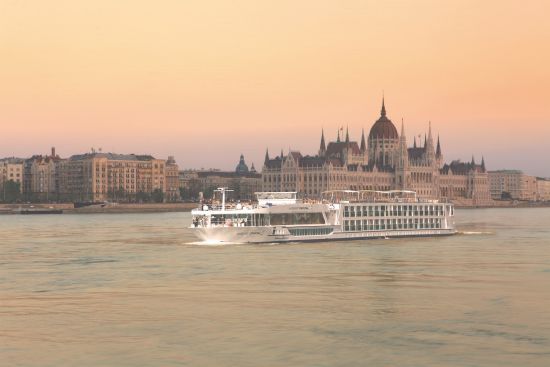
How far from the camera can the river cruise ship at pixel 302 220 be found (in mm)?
60906

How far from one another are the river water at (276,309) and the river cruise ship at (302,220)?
5.19 m

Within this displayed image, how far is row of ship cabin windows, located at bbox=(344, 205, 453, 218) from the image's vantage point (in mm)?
67125

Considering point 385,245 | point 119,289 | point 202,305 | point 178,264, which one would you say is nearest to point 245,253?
point 178,264

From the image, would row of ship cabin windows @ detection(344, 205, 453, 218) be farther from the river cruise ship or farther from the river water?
the river water

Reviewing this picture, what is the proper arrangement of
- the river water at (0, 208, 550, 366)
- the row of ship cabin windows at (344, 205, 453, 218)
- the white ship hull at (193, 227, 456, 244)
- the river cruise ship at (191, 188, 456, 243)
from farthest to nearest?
the row of ship cabin windows at (344, 205, 453, 218) → the river cruise ship at (191, 188, 456, 243) → the white ship hull at (193, 227, 456, 244) → the river water at (0, 208, 550, 366)

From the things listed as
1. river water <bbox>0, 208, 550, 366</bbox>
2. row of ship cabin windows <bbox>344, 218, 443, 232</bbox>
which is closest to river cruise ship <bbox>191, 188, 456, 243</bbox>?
row of ship cabin windows <bbox>344, 218, 443, 232</bbox>

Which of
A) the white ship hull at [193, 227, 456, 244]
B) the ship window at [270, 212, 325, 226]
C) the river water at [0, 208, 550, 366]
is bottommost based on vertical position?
the river water at [0, 208, 550, 366]

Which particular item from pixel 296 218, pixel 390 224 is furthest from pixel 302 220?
pixel 390 224

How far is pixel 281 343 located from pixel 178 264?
2328 cm

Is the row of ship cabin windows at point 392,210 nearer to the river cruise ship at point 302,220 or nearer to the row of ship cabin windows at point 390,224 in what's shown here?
the river cruise ship at point 302,220

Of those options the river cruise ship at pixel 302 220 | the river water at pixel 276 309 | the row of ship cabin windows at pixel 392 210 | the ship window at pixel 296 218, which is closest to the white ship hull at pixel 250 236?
the river cruise ship at pixel 302 220

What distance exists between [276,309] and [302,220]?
3164 cm

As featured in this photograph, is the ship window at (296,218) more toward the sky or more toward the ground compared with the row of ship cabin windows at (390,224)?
more toward the sky

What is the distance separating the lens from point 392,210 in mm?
70500
